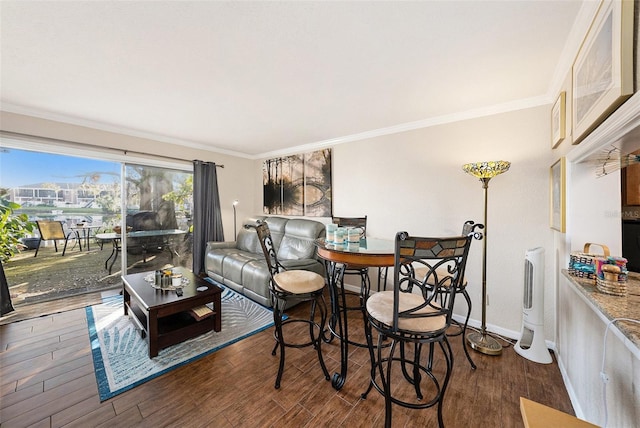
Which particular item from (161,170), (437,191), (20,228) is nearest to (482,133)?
(437,191)

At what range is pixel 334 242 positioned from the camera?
174cm

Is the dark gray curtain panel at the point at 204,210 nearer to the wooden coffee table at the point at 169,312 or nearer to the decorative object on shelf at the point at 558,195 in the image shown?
the wooden coffee table at the point at 169,312

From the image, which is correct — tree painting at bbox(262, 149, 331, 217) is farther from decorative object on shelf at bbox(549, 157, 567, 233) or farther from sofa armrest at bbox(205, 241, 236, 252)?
decorative object on shelf at bbox(549, 157, 567, 233)

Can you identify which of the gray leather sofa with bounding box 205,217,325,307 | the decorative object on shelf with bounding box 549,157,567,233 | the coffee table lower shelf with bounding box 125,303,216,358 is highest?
the decorative object on shelf with bounding box 549,157,567,233

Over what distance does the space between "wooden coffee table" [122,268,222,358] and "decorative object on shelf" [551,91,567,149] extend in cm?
338

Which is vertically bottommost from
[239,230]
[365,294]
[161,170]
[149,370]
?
[149,370]

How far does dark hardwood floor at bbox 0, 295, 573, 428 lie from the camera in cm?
146

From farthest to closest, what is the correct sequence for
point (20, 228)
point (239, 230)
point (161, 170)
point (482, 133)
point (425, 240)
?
point (239, 230) → point (161, 170) → point (20, 228) → point (482, 133) → point (425, 240)

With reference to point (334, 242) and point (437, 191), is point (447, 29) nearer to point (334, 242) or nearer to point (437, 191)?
point (334, 242)

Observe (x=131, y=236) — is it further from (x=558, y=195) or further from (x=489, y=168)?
(x=558, y=195)

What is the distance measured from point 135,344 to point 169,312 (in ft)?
1.72

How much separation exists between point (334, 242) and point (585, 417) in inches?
70.6

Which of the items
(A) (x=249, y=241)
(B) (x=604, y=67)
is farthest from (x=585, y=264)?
(A) (x=249, y=241)

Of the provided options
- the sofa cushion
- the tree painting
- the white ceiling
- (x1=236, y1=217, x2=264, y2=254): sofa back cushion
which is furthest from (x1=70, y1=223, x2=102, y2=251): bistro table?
the tree painting
